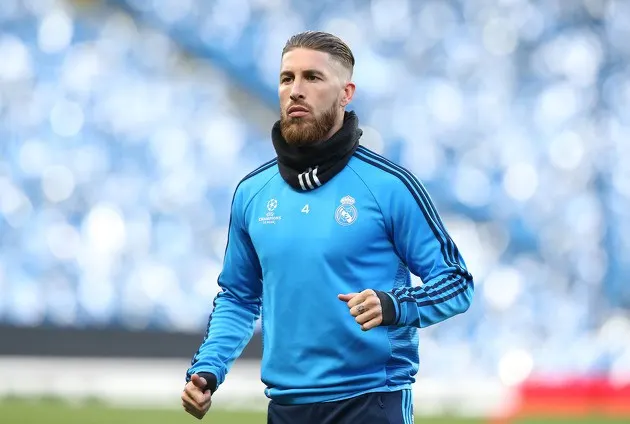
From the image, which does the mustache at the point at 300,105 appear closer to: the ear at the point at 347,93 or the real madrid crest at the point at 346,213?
the ear at the point at 347,93

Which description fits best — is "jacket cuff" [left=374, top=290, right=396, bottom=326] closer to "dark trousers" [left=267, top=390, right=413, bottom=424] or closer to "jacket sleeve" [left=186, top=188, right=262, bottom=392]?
"dark trousers" [left=267, top=390, right=413, bottom=424]

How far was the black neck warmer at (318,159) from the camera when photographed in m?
2.77

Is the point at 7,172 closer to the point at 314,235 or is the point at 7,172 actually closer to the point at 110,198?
the point at 110,198

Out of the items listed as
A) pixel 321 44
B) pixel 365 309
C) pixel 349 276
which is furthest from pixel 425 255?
pixel 321 44

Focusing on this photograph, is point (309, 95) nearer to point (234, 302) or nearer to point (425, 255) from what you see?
point (425, 255)

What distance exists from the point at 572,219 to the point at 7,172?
433 centimetres

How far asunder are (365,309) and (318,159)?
46 cm

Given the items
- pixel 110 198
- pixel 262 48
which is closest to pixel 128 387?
pixel 110 198

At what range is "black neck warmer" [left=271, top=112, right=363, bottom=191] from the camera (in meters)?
2.77

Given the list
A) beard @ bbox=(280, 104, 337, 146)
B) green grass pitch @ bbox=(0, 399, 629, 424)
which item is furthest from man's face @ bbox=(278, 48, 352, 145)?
green grass pitch @ bbox=(0, 399, 629, 424)

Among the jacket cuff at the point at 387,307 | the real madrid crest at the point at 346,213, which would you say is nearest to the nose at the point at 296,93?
the real madrid crest at the point at 346,213

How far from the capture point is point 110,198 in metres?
8.87

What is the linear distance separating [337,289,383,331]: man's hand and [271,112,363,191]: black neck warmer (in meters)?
0.39

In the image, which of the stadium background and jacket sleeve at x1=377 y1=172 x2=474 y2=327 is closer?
jacket sleeve at x1=377 y1=172 x2=474 y2=327
